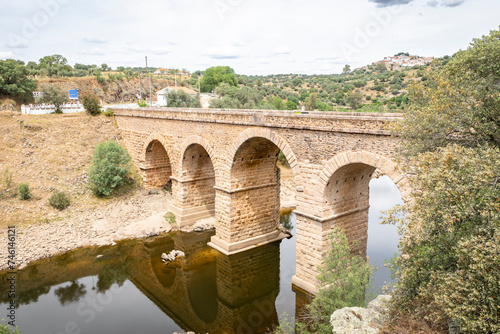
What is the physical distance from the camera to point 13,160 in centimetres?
2123

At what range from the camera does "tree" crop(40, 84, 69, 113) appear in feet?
104

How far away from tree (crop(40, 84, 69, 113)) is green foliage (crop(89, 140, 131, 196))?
12.9 m

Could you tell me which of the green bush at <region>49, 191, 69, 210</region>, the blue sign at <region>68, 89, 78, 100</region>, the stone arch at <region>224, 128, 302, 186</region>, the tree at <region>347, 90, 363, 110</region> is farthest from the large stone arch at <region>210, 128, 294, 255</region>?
the tree at <region>347, 90, 363, 110</region>

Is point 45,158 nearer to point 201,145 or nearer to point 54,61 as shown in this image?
point 201,145

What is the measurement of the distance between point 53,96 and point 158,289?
86.4ft

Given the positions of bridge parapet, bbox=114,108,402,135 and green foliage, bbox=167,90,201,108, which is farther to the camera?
green foliage, bbox=167,90,201,108

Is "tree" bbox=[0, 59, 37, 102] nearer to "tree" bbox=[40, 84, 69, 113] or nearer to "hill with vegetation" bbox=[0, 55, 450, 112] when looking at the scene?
"hill with vegetation" bbox=[0, 55, 450, 112]

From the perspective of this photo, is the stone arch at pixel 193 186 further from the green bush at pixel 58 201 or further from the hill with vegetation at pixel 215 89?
the hill with vegetation at pixel 215 89

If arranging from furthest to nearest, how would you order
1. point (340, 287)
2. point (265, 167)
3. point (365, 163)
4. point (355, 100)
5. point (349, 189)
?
point (355, 100) → point (265, 167) → point (349, 189) → point (365, 163) → point (340, 287)

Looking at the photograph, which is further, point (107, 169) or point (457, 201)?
point (107, 169)

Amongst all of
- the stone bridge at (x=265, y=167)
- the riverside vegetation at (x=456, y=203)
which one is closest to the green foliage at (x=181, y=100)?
the stone bridge at (x=265, y=167)

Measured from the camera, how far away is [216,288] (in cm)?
1395

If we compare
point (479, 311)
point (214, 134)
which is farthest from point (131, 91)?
point (479, 311)

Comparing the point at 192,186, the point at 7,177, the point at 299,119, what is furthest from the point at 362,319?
the point at 7,177
